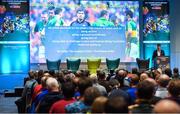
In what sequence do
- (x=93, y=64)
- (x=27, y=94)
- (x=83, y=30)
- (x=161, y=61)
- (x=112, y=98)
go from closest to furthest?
1. (x=112, y=98)
2. (x=27, y=94)
3. (x=161, y=61)
4. (x=93, y=64)
5. (x=83, y=30)

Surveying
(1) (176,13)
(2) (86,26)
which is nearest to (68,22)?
(2) (86,26)

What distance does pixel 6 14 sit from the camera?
16.0m

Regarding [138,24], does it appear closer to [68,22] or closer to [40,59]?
[68,22]

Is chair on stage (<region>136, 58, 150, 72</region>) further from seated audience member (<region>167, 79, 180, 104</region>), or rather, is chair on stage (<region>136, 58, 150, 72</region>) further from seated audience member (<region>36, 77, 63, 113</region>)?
seated audience member (<region>167, 79, 180, 104</region>)

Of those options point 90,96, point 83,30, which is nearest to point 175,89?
point 90,96

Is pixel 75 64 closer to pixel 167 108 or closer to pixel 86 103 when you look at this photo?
pixel 86 103

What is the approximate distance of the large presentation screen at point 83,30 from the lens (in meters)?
15.9

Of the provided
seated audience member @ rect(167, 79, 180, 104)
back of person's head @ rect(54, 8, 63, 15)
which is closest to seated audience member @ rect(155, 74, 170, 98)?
seated audience member @ rect(167, 79, 180, 104)

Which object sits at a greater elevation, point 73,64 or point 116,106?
point 116,106

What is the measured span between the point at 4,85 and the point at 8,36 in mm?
1858

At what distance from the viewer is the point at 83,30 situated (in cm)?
1616

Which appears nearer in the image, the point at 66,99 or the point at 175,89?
the point at 175,89

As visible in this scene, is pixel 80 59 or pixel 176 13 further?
pixel 176 13

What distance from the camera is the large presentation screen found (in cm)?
1589
